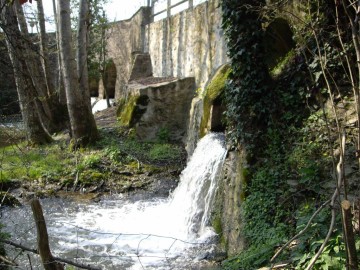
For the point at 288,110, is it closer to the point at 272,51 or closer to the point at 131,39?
the point at 272,51

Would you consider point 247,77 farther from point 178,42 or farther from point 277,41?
point 178,42

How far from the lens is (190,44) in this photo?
439 inches

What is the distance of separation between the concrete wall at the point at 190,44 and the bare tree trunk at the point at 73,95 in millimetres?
3242

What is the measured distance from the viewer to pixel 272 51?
20.2 feet

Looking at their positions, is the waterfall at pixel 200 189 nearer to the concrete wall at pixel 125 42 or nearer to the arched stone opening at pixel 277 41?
the arched stone opening at pixel 277 41

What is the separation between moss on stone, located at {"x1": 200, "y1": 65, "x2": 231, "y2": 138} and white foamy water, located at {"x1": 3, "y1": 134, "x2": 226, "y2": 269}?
1.53 feet

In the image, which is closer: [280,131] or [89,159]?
[280,131]

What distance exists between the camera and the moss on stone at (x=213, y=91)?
288 inches

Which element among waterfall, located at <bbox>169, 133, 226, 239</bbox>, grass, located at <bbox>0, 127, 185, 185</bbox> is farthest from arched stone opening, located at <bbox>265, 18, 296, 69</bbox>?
grass, located at <bbox>0, 127, 185, 185</bbox>

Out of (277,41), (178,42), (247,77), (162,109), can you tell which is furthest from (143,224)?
(178,42)

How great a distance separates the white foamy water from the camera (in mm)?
5297

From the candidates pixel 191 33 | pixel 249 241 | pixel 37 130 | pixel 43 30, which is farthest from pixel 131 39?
pixel 249 241

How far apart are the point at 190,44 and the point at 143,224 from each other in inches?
253

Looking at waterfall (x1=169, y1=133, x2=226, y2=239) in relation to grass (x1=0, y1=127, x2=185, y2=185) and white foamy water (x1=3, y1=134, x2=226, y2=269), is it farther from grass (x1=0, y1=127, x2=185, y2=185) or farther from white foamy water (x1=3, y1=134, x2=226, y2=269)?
grass (x1=0, y1=127, x2=185, y2=185)
